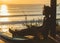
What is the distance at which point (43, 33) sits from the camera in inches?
81.9

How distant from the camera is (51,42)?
2.03m

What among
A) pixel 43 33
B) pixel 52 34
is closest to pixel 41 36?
pixel 43 33

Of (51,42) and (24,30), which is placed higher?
(24,30)

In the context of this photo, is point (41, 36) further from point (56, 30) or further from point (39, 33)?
point (56, 30)

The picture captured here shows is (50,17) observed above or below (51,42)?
above

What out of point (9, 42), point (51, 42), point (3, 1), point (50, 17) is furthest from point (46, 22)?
point (3, 1)

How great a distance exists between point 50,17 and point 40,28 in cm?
19

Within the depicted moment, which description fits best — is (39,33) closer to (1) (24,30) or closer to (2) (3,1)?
(1) (24,30)

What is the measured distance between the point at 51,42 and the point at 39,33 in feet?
0.55

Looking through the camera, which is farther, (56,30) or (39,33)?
(56,30)

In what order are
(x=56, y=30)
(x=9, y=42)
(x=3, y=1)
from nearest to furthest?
(x=9, y=42)
(x=56, y=30)
(x=3, y=1)

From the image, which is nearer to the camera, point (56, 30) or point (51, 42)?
point (51, 42)

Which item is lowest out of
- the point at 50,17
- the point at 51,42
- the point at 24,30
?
the point at 51,42

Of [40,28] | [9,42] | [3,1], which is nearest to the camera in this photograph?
[9,42]
